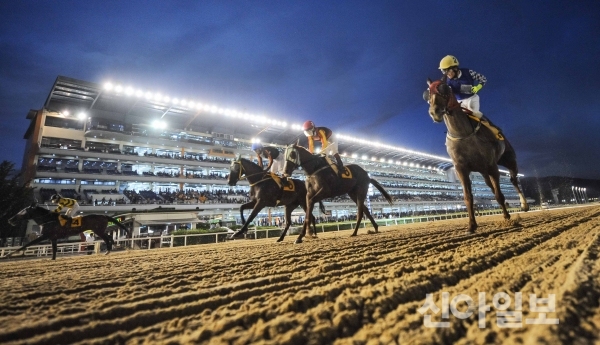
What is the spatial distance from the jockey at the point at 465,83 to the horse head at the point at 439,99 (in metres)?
0.76

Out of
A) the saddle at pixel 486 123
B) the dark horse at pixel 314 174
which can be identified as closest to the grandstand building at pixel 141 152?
the dark horse at pixel 314 174

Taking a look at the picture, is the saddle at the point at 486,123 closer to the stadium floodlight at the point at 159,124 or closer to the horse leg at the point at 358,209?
the horse leg at the point at 358,209

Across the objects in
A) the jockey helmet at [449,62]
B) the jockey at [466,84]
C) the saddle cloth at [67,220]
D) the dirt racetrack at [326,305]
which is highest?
the jockey helmet at [449,62]

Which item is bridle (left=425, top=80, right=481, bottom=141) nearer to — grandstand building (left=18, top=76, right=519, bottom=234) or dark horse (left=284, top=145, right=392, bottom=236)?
dark horse (left=284, top=145, right=392, bottom=236)

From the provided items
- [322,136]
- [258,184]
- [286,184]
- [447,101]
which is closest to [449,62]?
[447,101]

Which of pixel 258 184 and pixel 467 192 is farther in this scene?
pixel 258 184

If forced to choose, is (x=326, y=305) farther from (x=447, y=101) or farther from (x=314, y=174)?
(x=314, y=174)

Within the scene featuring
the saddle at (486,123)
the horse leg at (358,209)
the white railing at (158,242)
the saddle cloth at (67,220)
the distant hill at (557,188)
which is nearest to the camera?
the saddle at (486,123)

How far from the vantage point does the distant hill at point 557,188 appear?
9138 cm

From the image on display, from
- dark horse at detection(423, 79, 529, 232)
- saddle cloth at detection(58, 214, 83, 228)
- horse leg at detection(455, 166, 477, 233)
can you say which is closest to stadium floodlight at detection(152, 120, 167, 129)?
saddle cloth at detection(58, 214, 83, 228)

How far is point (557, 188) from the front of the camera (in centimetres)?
8988

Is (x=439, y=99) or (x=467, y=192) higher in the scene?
(x=439, y=99)

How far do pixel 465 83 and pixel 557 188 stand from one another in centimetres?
11890

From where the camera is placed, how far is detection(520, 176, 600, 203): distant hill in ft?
300
